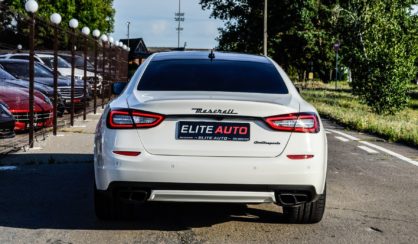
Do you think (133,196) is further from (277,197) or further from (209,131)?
(277,197)

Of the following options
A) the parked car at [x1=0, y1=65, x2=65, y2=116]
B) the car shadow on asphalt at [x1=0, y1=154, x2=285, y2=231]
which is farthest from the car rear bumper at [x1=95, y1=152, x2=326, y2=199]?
the parked car at [x1=0, y1=65, x2=65, y2=116]

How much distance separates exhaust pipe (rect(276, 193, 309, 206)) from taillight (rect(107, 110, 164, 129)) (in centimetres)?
99

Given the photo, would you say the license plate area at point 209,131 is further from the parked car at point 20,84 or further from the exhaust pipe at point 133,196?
the parked car at point 20,84

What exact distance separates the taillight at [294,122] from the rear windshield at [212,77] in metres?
0.53

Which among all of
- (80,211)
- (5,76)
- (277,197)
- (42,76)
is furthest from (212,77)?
(42,76)

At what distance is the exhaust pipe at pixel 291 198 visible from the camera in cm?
492

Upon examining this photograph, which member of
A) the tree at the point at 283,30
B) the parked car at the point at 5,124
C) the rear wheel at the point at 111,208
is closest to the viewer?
the rear wheel at the point at 111,208

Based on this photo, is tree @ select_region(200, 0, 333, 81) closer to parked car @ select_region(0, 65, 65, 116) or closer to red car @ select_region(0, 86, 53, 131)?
parked car @ select_region(0, 65, 65, 116)

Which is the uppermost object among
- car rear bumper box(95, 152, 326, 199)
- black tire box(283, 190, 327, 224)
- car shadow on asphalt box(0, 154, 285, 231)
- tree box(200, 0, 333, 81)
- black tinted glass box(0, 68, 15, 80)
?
tree box(200, 0, 333, 81)

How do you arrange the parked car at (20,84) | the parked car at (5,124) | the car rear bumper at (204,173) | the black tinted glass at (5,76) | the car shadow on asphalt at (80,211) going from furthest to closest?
the black tinted glass at (5,76), the parked car at (20,84), the parked car at (5,124), the car shadow on asphalt at (80,211), the car rear bumper at (204,173)

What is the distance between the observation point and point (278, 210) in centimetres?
607

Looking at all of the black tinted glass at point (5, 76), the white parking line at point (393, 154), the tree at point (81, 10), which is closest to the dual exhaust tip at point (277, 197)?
the white parking line at point (393, 154)

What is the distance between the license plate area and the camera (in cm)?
484

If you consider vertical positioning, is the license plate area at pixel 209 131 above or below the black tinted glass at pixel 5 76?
below
